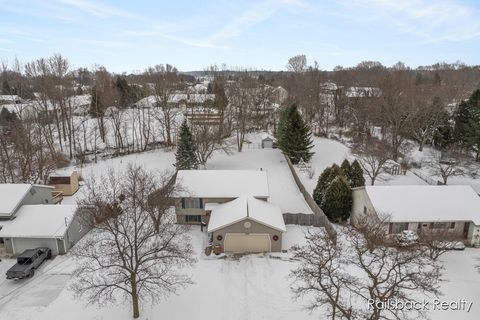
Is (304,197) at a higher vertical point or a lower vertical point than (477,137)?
lower

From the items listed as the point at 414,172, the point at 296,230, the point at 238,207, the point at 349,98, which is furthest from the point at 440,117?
the point at 238,207

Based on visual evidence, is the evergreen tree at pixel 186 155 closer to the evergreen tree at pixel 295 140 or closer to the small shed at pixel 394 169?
the evergreen tree at pixel 295 140

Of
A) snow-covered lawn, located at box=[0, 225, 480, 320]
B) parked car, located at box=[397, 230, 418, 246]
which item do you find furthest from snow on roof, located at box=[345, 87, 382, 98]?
snow-covered lawn, located at box=[0, 225, 480, 320]

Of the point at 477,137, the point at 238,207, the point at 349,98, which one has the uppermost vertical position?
the point at 349,98

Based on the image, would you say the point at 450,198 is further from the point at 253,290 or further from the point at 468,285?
the point at 253,290

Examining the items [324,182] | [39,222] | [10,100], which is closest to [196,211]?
[39,222]

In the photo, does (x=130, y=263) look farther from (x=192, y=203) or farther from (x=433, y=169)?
(x=433, y=169)
